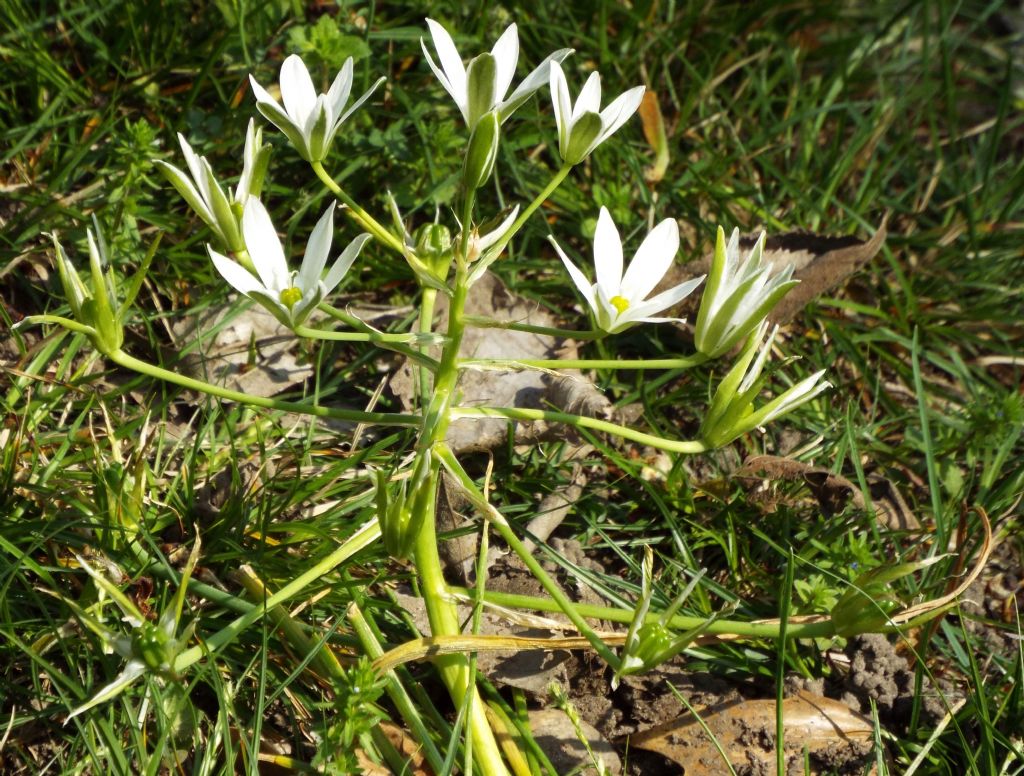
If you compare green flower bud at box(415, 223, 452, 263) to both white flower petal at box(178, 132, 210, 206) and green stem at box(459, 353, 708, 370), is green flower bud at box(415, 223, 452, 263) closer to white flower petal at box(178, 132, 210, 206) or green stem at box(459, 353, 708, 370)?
green stem at box(459, 353, 708, 370)

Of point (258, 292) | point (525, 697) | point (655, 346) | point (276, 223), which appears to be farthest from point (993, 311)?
point (258, 292)

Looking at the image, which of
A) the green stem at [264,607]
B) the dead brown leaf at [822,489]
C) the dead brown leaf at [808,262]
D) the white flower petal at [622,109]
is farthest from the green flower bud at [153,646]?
the dead brown leaf at [808,262]

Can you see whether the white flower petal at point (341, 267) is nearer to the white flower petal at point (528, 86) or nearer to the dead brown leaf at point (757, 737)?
the white flower petal at point (528, 86)

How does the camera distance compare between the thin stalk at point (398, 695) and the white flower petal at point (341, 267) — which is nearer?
the white flower petal at point (341, 267)

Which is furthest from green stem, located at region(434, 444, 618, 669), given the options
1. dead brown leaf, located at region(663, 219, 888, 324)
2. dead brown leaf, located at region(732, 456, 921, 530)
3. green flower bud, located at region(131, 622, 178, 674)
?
dead brown leaf, located at region(663, 219, 888, 324)

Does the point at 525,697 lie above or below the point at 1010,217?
below

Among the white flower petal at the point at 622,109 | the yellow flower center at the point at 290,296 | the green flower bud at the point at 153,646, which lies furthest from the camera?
the white flower petal at the point at 622,109

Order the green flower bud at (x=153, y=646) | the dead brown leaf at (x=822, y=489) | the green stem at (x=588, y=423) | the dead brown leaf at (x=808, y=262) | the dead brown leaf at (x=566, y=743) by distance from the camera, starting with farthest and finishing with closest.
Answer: the dead brown leaf at (x=808, y=262) → the dead brown leaf at (x=822, y=489) → the dead brown leaf at (x=566, y=743) → the green stem at (x=588, y=423) → the green flower bud at (x=153, y=646)

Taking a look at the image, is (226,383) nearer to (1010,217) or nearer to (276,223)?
(276,223)
